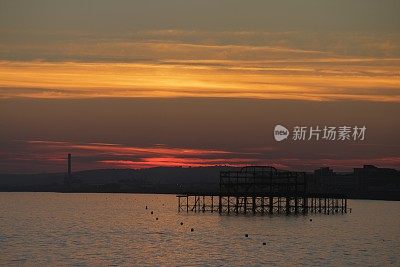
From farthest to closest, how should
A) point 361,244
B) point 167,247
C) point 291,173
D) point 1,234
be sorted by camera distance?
point 291,173, point 1,234, point 361,244, point 167,247

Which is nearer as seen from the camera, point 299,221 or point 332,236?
point 332,236

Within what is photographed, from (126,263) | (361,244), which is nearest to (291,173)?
(361,244)

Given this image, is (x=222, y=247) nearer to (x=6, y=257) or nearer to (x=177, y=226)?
(x=6, y=257)

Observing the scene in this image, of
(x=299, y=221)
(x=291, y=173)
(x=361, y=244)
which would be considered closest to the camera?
(x=361, y=244)

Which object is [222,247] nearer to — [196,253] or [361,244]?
[196,253]

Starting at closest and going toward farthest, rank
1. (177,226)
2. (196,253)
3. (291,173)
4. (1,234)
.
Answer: (196,253), (1,234), (177,226), (291,173)

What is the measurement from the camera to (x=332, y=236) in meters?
113

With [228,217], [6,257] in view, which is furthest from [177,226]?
[6,257]

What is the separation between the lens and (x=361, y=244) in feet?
337

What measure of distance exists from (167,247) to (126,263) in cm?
1612

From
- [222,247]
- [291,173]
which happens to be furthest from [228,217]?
[222,247]

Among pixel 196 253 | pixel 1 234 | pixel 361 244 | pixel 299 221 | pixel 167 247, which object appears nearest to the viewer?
pixel 196 253

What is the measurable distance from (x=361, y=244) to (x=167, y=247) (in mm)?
24846

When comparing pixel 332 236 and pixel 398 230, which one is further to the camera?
pixel 398 230
